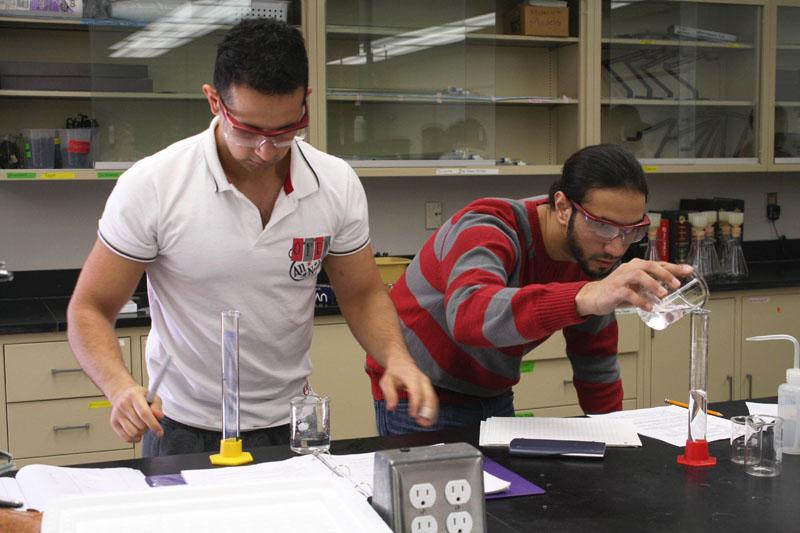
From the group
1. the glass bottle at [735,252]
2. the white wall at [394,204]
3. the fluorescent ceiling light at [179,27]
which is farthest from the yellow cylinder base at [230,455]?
the glass bottle at [735,252]

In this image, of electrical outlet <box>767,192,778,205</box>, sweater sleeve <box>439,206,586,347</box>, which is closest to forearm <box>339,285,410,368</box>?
sweater sleeve <box>439,206,586,347</box>

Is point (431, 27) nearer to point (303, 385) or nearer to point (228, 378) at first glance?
point (303, 385)

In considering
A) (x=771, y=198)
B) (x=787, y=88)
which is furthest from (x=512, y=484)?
(x=771, y=198)

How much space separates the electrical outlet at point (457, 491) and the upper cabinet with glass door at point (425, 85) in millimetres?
2628

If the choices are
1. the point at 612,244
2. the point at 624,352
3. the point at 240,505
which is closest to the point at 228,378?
the point at 240,505

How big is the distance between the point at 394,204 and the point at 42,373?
1.65 meters

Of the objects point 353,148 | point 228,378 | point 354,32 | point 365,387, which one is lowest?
point 365,387

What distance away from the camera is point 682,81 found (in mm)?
4234

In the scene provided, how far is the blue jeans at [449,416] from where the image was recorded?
196cm

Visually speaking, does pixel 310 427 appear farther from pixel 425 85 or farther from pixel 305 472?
pixel 425 85

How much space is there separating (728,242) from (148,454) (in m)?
3.07

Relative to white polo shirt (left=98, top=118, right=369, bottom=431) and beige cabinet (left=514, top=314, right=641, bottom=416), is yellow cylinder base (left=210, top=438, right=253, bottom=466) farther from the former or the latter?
beige cabinet (left=514, top=314, right=641, bottom=416)

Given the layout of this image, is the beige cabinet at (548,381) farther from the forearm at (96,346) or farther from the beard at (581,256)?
the forearm at (96,346)

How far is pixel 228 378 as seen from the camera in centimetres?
143
